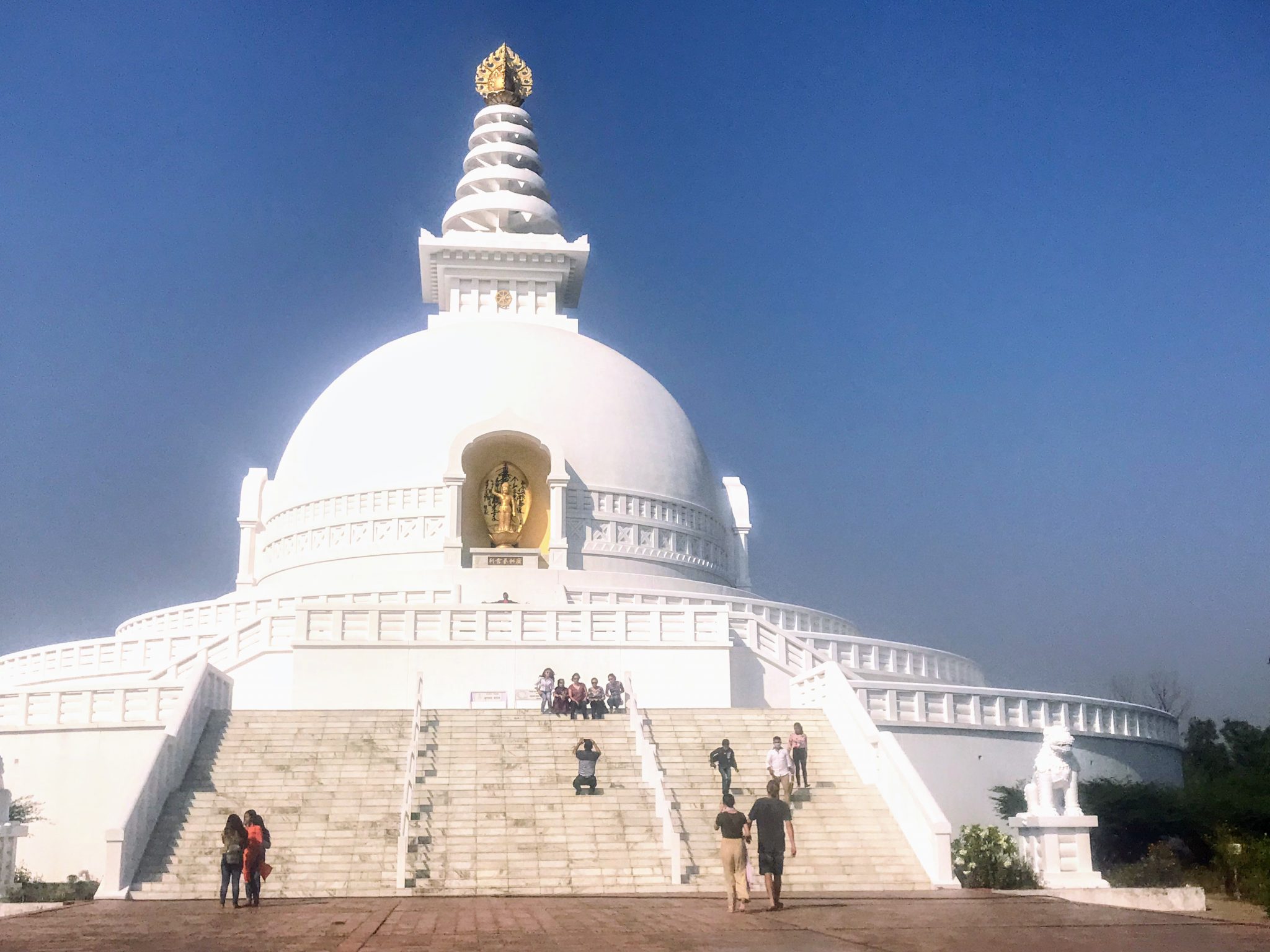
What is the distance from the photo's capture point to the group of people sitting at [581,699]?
75.5 ft

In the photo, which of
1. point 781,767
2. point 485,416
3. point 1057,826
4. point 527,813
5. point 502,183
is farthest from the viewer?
point 502,183

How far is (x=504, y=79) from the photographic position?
167 feet

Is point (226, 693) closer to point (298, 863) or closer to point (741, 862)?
point (298, 863)

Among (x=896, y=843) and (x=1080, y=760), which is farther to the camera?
(x=1080, y=760)

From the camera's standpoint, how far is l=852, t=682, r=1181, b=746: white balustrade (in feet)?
84.6

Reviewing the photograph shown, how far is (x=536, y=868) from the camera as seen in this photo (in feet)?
58.1

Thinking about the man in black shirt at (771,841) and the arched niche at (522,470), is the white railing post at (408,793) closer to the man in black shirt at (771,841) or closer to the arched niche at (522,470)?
the man in black shirt at (771,841)

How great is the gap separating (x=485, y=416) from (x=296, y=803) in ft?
60.4

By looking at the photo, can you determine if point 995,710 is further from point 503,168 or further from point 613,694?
point 503,168

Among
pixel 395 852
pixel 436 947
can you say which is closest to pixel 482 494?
pixel 395 852

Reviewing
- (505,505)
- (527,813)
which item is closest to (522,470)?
(505,505)

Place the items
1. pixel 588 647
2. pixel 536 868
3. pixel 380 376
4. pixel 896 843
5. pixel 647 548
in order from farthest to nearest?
pixel 380 376 → pixel 647 548 → pixel 588 647 → pixel 896 843 → pixel 536 868

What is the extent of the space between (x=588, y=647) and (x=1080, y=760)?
34.7 ft

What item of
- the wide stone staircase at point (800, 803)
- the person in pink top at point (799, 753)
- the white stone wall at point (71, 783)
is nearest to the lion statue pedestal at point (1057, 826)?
the wide stone staircase at point (800, 803)
